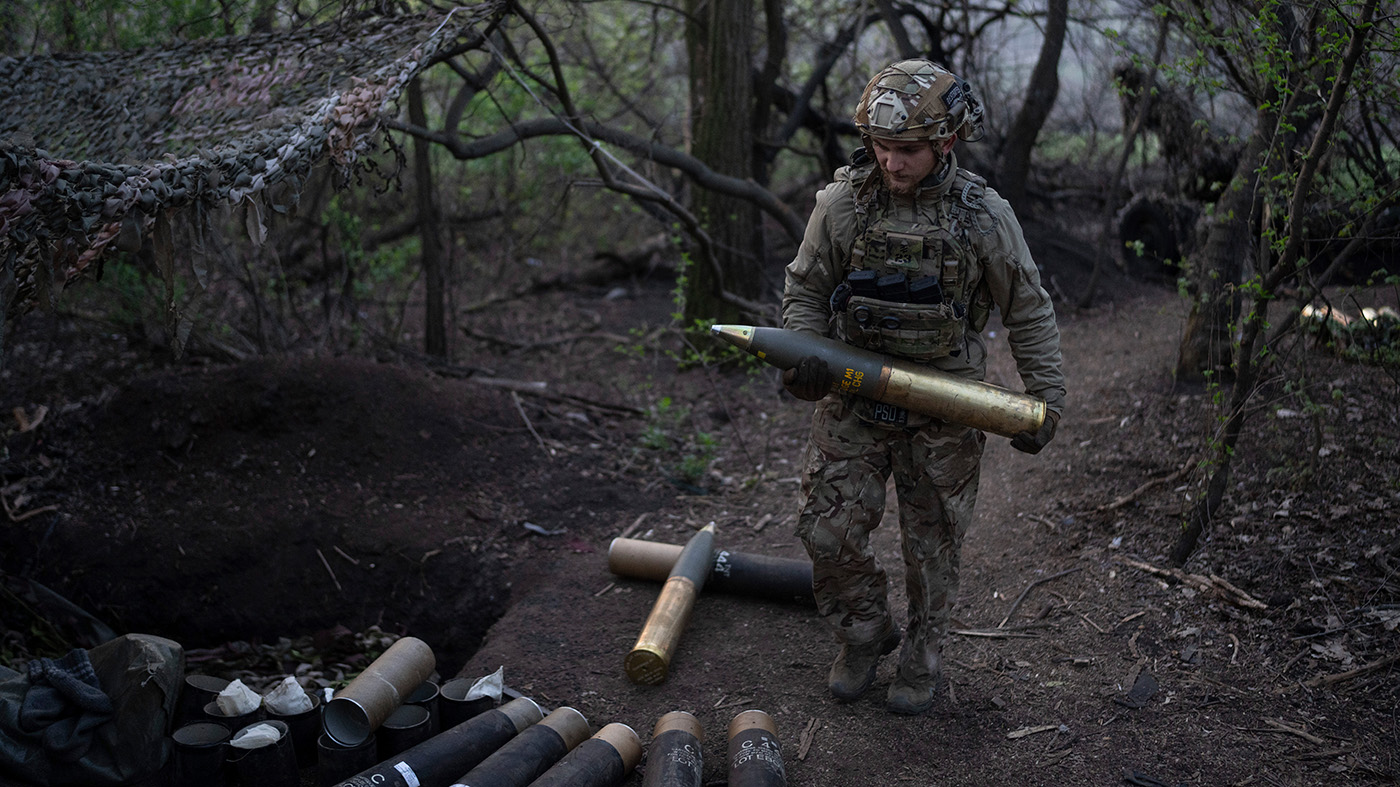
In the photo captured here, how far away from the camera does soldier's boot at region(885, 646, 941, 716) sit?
371 cm

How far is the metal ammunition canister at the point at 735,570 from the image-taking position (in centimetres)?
454

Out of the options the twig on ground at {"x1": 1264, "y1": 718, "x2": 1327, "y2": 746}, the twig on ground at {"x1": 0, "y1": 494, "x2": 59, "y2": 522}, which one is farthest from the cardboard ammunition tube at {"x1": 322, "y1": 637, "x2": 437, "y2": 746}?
the twig on ground at {"x1": 1264, "y1": 718, "x2": 1327, "y2": 746}

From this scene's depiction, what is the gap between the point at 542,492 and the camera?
6109mm

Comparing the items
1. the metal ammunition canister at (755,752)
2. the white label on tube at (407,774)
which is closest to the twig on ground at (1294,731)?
the metal ammunition canister at (755,752)

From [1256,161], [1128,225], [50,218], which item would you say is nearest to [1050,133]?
[1128,225]

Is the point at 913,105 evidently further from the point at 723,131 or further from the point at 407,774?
the point at 723,131

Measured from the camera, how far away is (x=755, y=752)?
10.8ft

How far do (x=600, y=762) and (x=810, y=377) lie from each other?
1526 mm

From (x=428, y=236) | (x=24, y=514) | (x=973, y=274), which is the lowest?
(x=24, y=514)

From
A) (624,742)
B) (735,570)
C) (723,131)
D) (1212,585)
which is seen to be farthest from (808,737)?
(723,131)

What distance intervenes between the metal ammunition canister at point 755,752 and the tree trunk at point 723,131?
16.4 ft

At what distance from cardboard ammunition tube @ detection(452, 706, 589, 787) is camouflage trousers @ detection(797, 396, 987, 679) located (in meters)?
1.05

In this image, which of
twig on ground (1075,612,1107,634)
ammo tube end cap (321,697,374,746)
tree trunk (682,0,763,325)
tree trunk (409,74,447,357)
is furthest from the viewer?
tree trunk (682,0,763,325)

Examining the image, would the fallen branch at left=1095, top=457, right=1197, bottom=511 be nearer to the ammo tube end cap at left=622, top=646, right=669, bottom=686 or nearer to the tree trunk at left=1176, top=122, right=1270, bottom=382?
the tree trunk at left=1176, top=122, right=1270, bottom=382
